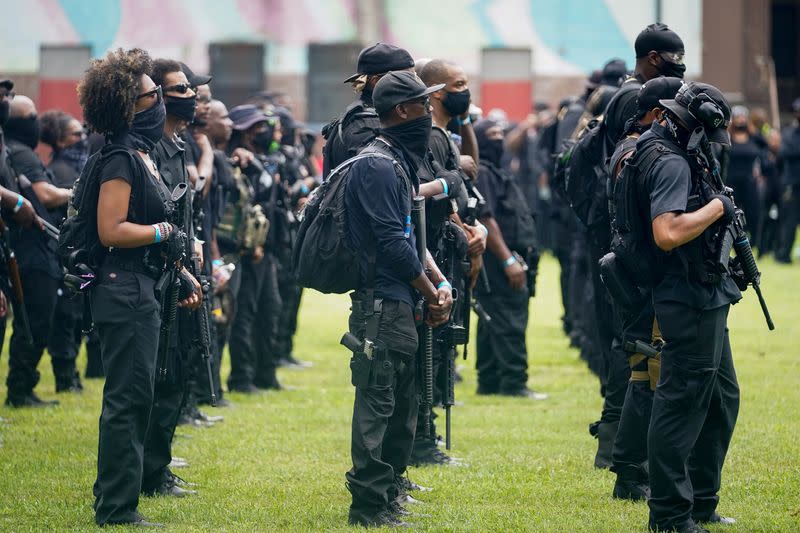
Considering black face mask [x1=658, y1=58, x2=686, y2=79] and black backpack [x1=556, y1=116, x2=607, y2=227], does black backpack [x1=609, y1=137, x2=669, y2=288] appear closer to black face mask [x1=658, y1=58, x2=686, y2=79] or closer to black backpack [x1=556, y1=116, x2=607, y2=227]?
black face mask [x1=658, y1=58, x2=686, y2=79]

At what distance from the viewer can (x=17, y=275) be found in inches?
365

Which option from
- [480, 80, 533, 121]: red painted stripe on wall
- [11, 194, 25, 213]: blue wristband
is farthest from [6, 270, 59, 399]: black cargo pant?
[480, 80, 533, 121]: red painted stripe on wall

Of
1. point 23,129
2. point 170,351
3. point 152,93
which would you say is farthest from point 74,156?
point 152,93

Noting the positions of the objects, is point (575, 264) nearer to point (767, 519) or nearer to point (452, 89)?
point (452, 89)

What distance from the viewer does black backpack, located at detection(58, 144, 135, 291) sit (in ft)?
21.8

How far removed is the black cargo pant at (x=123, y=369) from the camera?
21.7 ft

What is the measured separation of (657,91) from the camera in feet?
22.9

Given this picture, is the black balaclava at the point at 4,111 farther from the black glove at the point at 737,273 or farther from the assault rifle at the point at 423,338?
the black glove at the point at 737,273

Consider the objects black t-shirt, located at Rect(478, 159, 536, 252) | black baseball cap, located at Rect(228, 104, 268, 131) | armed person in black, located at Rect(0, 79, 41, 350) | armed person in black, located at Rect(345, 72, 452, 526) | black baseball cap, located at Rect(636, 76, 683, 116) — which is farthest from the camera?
black t-shirt, located at Rect(478, 159, 536, 252)

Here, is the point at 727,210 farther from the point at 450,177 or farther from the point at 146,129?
the point at 146,129

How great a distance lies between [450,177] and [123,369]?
7.76ft

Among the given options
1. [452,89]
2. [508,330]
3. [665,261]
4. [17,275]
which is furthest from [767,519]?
[17,275]

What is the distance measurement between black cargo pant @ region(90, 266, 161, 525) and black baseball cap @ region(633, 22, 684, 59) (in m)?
3.10

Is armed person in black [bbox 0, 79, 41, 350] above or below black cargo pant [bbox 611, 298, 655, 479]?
above
